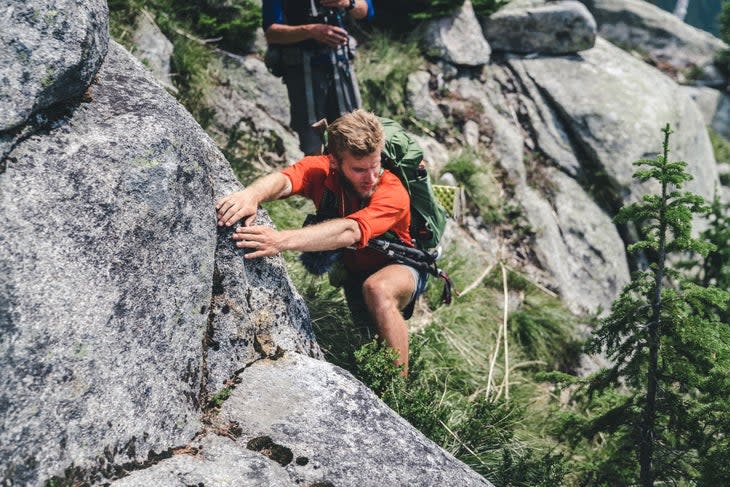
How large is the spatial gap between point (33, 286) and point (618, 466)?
379 cm

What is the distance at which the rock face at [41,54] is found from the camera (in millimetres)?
2758

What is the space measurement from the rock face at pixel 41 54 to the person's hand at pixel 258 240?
107cm

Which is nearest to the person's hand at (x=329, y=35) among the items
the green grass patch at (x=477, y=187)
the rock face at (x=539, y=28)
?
the green grass patch at (x=477, y=187)

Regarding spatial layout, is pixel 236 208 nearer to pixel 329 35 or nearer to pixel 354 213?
pixel 354 213

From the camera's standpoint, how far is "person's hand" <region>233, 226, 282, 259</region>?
144 inches

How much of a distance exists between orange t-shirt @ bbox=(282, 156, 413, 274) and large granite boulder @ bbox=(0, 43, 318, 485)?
2.53 feet

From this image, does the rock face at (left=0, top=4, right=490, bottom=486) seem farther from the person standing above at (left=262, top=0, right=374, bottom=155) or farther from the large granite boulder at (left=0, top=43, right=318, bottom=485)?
the person standing above at (left=262, top=0, right=374, bottom=155)

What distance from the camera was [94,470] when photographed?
283 cm

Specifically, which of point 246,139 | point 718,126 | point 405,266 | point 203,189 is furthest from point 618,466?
point 718,126

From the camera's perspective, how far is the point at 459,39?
10047mm

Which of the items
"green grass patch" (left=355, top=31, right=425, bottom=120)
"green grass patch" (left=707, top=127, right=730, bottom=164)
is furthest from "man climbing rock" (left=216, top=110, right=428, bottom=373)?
"green grass patch" (left=707, top=127, right=730, bottom=164)

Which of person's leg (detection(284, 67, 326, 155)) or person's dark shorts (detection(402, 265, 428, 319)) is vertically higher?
person's leg (detection(284, 67, 326, 155))

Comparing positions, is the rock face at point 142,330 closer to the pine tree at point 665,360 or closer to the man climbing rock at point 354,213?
the man climbing rock at point 354,213

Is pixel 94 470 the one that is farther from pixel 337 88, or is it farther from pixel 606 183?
pixel 606 183
